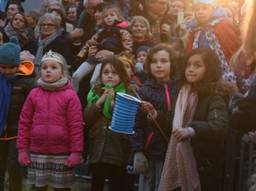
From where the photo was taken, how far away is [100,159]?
537 cm

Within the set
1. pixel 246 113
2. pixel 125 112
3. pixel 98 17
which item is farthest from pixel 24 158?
pixel 98 17

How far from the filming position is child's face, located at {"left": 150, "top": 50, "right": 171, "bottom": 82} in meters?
5.19

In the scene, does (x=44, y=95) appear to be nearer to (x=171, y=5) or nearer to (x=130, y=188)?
(x=130, y=188)

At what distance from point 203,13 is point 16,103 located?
272 cm

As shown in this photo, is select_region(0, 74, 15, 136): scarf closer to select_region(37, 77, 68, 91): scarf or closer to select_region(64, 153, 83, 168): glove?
select_region(37, 77, 68, 91): scarf

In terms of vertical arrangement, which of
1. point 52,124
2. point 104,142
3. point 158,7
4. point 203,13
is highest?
point 158,7

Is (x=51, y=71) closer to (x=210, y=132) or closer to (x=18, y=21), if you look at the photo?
(x=210, y=132)

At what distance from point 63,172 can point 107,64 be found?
1.17 m

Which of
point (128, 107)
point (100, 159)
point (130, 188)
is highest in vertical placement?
point (128, 107)

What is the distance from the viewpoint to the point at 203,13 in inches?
279

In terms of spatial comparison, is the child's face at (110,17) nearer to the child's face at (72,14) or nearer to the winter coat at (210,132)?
the child's face at (72,14)

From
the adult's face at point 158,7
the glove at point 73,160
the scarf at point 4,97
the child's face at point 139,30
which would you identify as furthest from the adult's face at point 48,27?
the glove at point 73,160

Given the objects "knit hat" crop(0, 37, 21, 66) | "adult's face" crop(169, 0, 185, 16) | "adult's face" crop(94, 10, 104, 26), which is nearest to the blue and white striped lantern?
"knit hat" crop(0, 37, 21, 66)

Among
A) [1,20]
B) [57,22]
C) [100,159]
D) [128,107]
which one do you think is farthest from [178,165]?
[1,20]
